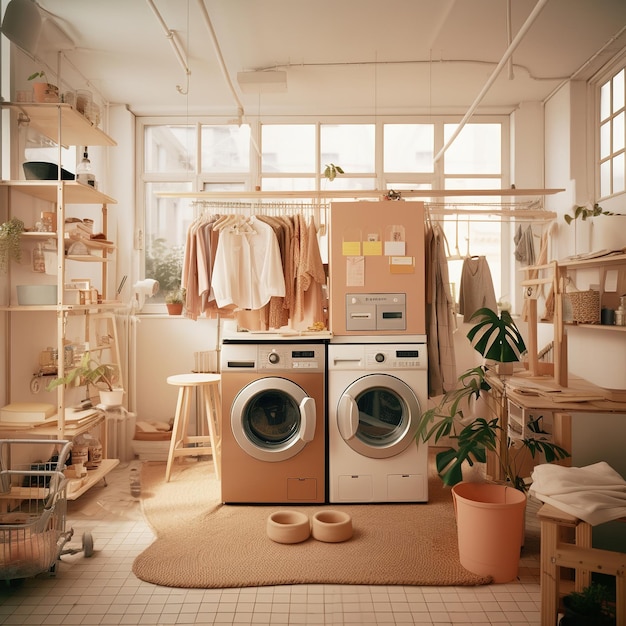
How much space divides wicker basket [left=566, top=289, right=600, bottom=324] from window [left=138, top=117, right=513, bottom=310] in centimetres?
208

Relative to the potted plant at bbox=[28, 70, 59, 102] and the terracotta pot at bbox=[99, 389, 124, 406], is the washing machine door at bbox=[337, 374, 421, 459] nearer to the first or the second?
the terracotta pot at bbox=[99, 389, 124, 406]

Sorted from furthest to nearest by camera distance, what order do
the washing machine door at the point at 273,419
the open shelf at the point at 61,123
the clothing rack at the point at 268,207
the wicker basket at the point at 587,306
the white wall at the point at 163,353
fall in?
the white wall at the point at 163,353, the clothing rack at the point at 268,207, the washing machine door at the point at 273,419, the open shelf at the point at 61,123, the wicker basket at the point at 587,306

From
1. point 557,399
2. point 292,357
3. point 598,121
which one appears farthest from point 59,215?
point 598,121

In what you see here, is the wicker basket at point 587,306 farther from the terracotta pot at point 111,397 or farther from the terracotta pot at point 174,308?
the terracotta pot at point 174,308

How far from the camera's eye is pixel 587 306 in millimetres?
3197

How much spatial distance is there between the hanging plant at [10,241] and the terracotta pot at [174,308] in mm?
1678

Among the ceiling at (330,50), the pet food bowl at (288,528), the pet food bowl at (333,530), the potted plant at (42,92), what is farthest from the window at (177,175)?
the pet food bowl at (333,530)

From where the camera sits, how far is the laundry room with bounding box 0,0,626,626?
9.17 feet

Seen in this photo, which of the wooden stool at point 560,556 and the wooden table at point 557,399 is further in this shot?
the wooden table at point 557,399

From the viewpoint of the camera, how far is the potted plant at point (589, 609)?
6.56 ft

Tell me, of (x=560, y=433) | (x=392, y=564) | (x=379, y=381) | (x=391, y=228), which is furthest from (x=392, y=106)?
(x=392, y=564)

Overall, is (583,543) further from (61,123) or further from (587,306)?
(61,123)

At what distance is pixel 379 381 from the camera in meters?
3.65

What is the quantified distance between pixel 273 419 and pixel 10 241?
179 cm
